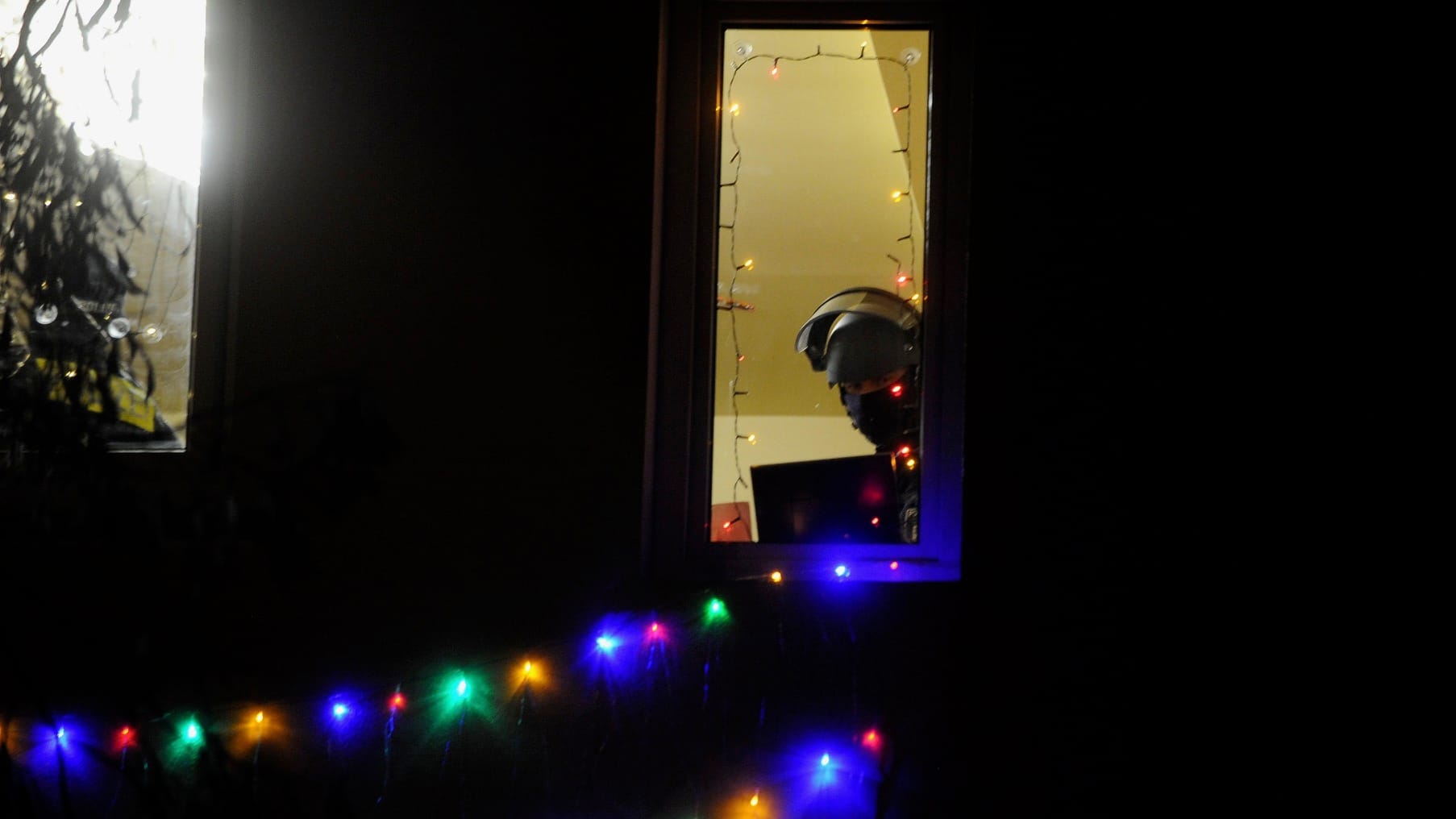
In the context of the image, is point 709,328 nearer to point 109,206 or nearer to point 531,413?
point 531,413

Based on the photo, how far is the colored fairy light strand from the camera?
6.08 ft

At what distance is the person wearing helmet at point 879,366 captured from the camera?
Answer: 1809mm

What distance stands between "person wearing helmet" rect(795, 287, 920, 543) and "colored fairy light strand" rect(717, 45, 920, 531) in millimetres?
79

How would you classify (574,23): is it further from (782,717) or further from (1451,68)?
(1451,68)

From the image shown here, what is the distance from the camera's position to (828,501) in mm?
1841

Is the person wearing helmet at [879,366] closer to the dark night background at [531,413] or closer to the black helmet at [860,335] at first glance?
the black helmet at [860,335]

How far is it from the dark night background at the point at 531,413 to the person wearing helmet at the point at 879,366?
196mm

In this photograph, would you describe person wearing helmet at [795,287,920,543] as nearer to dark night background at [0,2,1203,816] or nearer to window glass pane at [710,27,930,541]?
window glass pane at [710,27,930,541]

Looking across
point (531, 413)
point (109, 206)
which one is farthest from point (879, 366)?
point (109, 206)

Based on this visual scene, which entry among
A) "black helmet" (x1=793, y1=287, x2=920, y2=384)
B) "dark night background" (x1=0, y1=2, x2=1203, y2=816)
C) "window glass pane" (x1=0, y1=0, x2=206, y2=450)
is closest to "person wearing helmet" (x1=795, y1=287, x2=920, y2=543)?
"black helmet" (x1=793, y1=287, x2=920, y2=384)

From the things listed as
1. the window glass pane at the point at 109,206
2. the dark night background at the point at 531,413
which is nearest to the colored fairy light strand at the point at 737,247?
the dark night background at the point at 531,413

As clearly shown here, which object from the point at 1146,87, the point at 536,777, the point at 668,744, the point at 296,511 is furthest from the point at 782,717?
the point at 1146,87

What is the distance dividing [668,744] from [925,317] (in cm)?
112

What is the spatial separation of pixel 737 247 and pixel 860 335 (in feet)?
1.23
